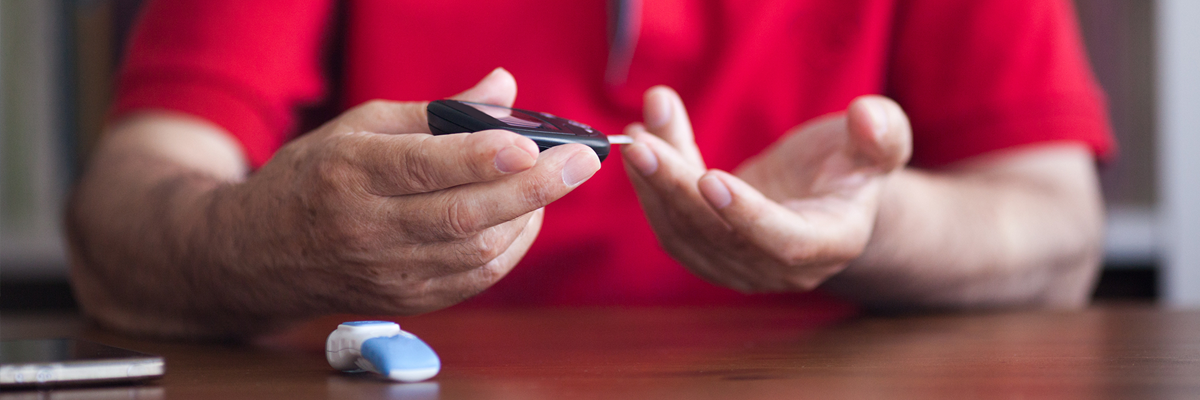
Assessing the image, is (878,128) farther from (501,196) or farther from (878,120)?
(501,196)

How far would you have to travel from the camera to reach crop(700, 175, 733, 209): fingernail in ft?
1.63

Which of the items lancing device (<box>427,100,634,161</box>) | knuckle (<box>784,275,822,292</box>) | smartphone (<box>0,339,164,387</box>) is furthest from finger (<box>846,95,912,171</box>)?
smartphone (<box>0,339,164,387</box>)

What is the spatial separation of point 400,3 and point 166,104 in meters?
0.27

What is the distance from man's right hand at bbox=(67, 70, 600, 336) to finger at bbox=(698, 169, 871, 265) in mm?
124

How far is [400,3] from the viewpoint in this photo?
94 cm

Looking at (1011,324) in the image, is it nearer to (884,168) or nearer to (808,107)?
(884,168)

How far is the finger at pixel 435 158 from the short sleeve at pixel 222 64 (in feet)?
1.77

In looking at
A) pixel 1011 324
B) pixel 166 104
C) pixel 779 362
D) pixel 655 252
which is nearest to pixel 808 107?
pixel 655 252

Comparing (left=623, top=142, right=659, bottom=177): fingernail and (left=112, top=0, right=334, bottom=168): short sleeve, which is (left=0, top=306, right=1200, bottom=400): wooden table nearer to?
(left=623, top=142, right=659, bottom=177): fingernail

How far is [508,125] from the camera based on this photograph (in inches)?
15.5

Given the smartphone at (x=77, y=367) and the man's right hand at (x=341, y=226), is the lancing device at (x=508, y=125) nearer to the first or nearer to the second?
the man's right hand at (x=341, y=226)

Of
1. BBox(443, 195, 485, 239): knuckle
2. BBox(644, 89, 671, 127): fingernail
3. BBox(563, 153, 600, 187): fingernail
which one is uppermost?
BBox(644, 89, 671, 127): fingernail

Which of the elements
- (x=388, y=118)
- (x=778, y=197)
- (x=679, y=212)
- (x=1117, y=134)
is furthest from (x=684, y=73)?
(x=1117, y=134)

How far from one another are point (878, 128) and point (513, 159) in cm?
29
